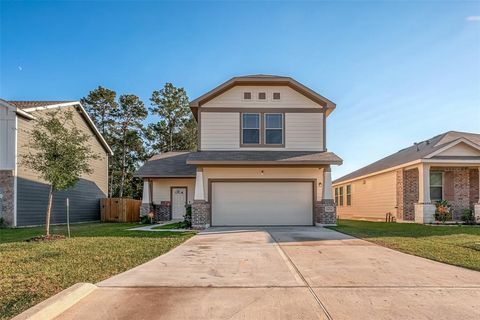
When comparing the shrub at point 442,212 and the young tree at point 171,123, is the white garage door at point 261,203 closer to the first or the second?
the shrub at point 442,212

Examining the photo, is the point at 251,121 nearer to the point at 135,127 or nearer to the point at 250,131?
the point at 250,131

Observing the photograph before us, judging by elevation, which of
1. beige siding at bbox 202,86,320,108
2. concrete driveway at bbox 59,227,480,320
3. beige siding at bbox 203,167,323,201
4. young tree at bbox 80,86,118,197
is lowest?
concrete driveway at bbox 59,227,480,320

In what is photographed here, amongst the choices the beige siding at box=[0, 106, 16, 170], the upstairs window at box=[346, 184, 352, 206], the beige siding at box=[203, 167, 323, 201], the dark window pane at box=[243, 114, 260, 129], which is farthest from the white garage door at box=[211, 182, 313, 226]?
the upstairs window at box=[346, 184, 352, 206]

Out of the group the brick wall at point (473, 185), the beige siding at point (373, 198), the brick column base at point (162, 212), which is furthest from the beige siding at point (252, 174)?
the brick wall at point (473, 185)

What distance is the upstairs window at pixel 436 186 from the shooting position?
17.8 m

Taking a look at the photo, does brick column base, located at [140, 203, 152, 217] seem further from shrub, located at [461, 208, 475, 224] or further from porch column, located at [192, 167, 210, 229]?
shrub, located at [461, 208, 475, 224]

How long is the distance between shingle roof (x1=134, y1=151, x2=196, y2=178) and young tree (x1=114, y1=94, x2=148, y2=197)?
14.5 metres

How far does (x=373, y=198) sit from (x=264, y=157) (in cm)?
1092

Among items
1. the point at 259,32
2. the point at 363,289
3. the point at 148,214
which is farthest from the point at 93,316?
the point at 148,214

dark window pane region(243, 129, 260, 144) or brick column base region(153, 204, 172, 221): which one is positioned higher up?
dark window pane region(243, 129, 260, 144)

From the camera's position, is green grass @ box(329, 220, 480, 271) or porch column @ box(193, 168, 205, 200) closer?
green grass @ box(329, 220, 480, 271)

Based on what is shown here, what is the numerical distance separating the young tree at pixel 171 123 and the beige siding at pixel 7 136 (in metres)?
19.9

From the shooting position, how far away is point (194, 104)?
16.3 metres

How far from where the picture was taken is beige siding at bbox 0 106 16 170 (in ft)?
54.3
